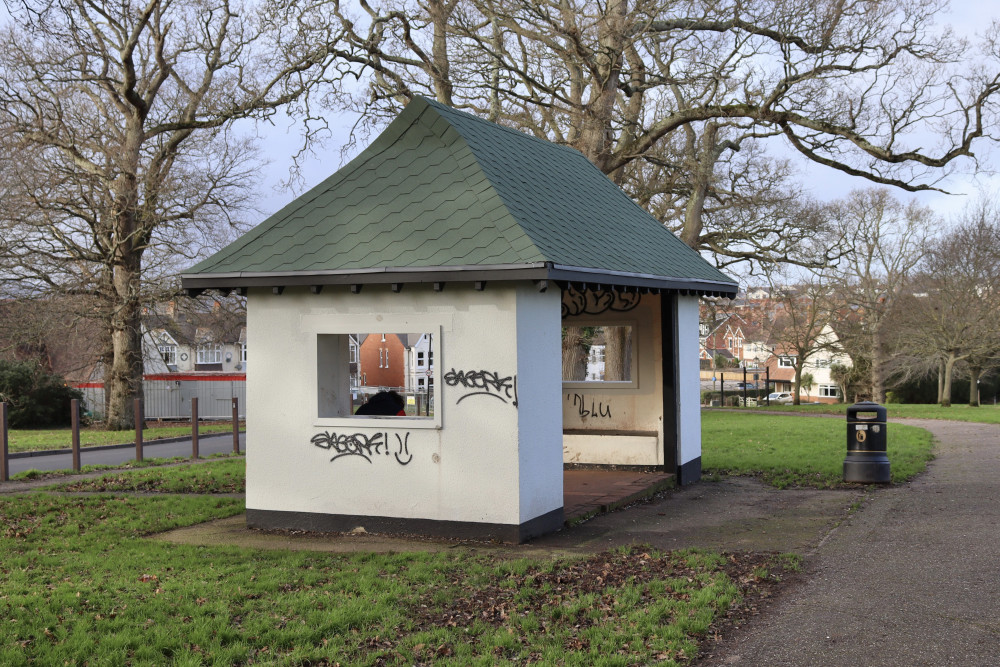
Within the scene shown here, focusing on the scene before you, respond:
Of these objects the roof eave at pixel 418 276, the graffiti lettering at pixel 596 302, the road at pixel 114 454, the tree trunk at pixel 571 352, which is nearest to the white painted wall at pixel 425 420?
the roof eave at pixel 418 276

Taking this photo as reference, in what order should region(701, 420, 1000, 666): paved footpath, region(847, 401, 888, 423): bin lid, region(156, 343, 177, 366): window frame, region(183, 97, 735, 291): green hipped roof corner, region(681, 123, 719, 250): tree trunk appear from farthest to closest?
region(156, 343, 177, 366): window frame → region(681, 123, 719, 250): tree trunk → region(847, 401, 888, 423): bin lid → region(183, 97, 735, 291): green hipped roof corner → region(701, 420, 1000, 666): paved footpath

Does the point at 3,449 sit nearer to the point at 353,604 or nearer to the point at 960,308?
the point at 353,604

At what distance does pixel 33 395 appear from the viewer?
108 ft

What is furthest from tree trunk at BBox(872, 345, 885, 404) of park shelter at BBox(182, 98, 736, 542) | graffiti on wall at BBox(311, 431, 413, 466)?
graffiti on wall at BBox(311, 431, 413, 466)

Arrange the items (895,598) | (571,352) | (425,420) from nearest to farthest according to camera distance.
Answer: (895,598)
(425,420)
(571,352)

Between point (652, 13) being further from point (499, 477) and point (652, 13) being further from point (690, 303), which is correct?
point (499, 477)

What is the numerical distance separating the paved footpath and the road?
14.0 metres

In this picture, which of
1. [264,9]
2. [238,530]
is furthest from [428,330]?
[264,9]

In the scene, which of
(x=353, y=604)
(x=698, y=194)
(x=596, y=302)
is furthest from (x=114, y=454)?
(x=353, y=604)

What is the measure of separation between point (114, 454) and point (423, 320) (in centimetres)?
1412

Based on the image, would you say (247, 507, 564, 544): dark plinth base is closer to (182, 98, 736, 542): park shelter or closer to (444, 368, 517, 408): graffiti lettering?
(182, 98, 736, 542): park shelter

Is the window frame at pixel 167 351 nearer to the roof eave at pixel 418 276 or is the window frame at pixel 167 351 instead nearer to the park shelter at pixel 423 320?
the park shelter at pixel 423 320

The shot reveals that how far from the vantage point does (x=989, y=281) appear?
41.2 m

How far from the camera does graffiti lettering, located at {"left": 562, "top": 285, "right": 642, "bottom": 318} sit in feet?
44.8
